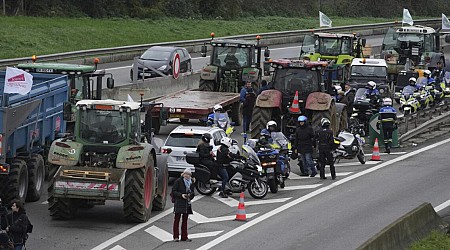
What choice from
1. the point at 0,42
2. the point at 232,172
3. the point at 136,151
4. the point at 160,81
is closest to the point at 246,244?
the point at 136,151

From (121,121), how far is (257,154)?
4.59 meters

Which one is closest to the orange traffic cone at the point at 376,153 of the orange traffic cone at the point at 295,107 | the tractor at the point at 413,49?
the orange traffic cone at the point at 295,107

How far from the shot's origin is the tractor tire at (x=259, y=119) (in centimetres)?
3175

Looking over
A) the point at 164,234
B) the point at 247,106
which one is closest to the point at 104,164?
the point at 164,234

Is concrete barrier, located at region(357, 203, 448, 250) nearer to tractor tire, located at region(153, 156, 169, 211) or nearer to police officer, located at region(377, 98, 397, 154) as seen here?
tractor tire, located at region(153, 156, 169, 211)

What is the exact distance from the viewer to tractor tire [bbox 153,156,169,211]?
2348cm

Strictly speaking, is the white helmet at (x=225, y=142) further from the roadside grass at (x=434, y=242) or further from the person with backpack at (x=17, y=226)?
the person with backpack at (x=17, y=226)

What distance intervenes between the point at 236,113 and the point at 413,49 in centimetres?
1586

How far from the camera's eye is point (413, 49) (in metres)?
50.6

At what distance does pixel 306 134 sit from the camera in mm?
28172

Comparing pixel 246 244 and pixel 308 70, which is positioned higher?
pixel 308 70

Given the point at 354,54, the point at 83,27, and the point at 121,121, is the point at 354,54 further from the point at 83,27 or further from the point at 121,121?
the point at 121,121

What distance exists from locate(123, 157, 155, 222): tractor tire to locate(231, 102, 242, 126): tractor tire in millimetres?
14664

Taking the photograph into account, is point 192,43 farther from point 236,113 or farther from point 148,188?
point 148,188
